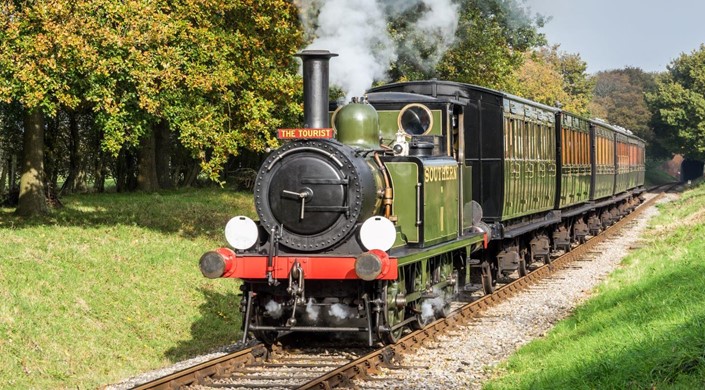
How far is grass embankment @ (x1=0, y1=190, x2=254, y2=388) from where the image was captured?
37.5ft

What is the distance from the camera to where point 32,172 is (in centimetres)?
2003

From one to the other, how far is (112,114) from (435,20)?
411 inches

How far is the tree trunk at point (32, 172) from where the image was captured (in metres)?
19.9

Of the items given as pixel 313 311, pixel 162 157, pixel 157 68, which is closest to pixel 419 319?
pixel 313 311

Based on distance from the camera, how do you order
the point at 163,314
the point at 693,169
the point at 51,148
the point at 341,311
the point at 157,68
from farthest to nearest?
the point at 693,169 → the point at 51,148 → the point at 157,68 → the point at 163,314 → the point at 341,311

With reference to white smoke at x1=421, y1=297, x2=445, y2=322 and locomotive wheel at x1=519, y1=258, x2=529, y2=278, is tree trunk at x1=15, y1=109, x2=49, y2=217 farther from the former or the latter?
white smoke at x1=421, y1=297, x2=445, y2=322

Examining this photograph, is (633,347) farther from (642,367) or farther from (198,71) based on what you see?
(198,71)

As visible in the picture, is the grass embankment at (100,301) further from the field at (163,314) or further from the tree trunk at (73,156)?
the tree trunk at (73,156)

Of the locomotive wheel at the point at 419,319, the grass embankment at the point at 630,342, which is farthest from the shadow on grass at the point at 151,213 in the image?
the grass embankment at the point at 630,342

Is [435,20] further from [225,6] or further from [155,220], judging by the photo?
[155,220]

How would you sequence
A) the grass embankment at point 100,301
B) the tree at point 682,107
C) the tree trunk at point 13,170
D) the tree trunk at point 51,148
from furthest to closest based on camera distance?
the tree at point 682,107 → the tree trunk at point 51,148 → the tree trunk at point 13,170 → the grass embankment at point 100,301

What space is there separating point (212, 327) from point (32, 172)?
788 cm

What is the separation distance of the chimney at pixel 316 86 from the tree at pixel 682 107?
201ft

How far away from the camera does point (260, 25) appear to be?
18719 millimetres
